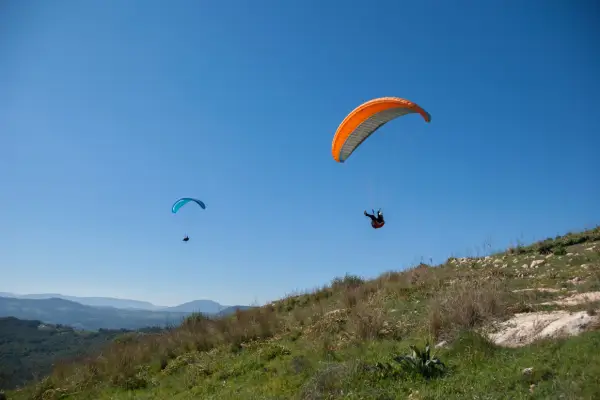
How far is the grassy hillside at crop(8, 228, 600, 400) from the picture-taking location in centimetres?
600

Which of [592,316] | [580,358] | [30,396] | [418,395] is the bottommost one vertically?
[30,396]

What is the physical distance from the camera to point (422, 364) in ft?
22.0

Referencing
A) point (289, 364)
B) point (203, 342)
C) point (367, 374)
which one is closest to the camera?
point (367, 374)

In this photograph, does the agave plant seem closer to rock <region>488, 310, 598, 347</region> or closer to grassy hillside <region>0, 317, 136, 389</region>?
rock <region>488, 310, 598, 347</region>

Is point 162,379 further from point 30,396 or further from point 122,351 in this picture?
point 30,396

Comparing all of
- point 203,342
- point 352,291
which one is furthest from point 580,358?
point 203,342

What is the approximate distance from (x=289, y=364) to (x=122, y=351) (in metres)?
8.34

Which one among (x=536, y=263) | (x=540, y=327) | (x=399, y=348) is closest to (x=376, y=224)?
(x=536, y=263)

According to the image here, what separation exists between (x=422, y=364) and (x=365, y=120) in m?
8.56

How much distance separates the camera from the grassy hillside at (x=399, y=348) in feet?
19.7

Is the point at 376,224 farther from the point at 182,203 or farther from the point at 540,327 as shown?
the point at 182,203

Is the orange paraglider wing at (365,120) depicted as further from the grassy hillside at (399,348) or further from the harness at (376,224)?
the grassy hillside at (399,348)

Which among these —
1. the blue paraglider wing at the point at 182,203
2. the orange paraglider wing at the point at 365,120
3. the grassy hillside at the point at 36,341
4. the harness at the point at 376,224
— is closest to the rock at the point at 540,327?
the orange paraglider wing at the point at 365,120

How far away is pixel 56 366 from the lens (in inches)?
561
